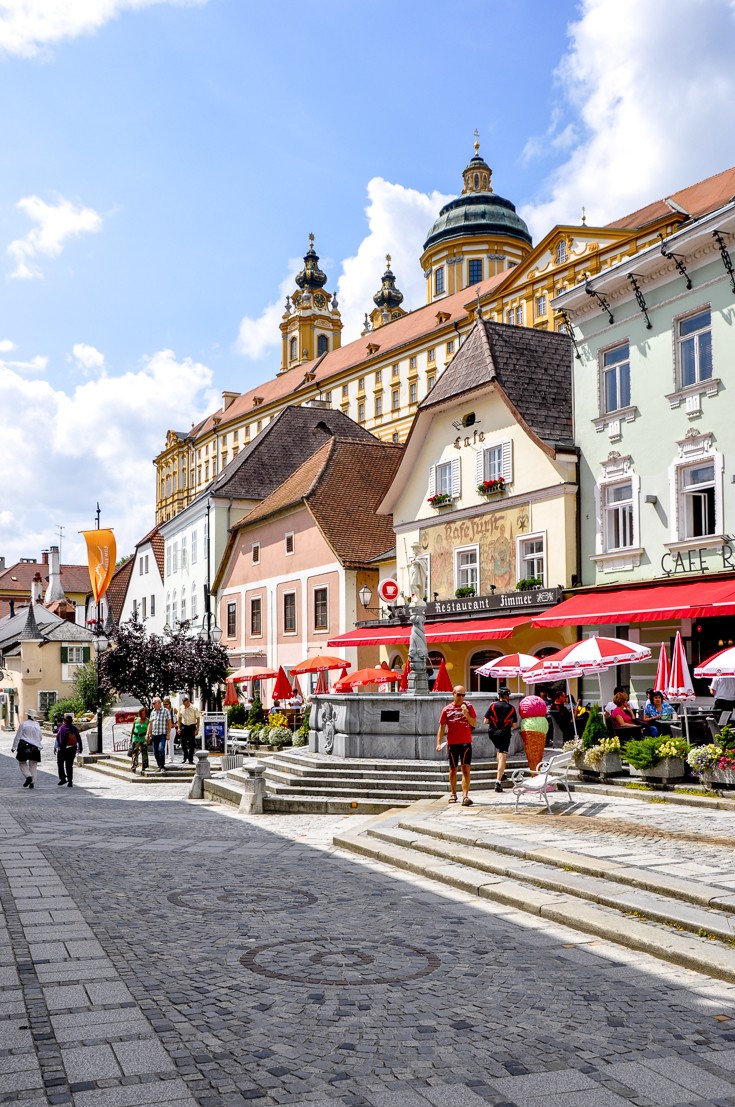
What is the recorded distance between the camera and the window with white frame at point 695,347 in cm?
2341

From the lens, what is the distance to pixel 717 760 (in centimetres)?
1588

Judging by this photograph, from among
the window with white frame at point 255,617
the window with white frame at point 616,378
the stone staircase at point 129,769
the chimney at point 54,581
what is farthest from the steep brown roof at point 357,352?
the stone staircase at point 129,769

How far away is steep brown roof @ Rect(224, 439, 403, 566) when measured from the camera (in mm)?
38688

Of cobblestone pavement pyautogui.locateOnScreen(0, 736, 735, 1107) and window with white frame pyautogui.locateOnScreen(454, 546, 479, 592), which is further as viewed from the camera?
window with white frame pyautogui.locateOnScreen(454, 546, 479, 592)

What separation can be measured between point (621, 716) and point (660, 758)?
227 centimetres

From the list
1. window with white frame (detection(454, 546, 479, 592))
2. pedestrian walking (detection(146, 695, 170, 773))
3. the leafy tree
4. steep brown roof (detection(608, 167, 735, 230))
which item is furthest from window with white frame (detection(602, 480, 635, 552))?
steep brown roof (detection(608, 167, 735, 230))

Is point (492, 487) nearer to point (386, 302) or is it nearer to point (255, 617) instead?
point (255, 617)

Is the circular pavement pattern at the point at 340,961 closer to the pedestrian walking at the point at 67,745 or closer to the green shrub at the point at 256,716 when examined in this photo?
the pedestrian walking at the point at 67,745

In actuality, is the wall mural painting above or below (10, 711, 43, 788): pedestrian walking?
above

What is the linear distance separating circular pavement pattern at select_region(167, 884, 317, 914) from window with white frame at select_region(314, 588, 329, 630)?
27733 mm

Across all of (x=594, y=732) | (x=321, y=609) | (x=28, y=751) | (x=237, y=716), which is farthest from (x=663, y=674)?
(x=321, y=609)

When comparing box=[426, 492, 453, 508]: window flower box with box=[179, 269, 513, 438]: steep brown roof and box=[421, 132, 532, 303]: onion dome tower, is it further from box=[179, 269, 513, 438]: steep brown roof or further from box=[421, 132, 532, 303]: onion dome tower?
box=[421, 132, 532, 303]: onion dome tower

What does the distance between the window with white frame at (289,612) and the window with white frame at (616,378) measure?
710 inches

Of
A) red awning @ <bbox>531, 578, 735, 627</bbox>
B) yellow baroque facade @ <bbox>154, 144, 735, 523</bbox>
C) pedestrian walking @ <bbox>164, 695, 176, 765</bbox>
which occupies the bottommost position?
pedestrian walking @ <bbox>164, 695, 176, 765</bbox>
